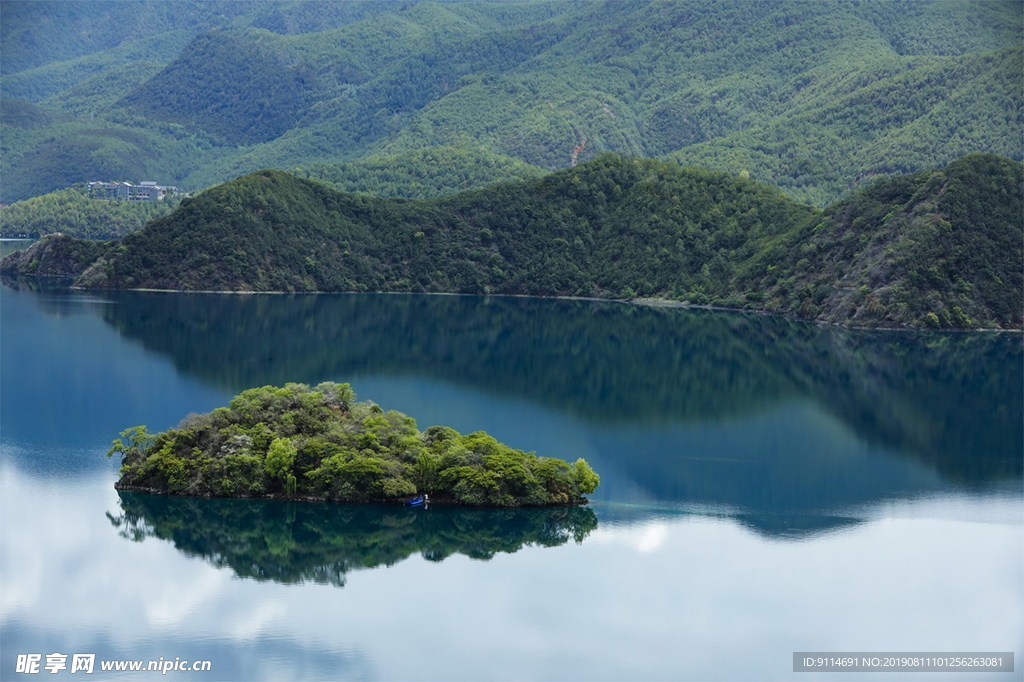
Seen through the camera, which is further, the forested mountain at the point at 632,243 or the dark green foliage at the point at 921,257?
the forested mountain at the point at 632,243

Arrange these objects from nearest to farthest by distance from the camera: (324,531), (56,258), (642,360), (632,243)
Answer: (324,531) < (642,360) < (632,243) < (56,258)

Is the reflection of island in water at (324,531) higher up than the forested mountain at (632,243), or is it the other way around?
the forested mountain at (632,243)

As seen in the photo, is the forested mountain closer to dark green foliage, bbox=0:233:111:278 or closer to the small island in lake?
dark green foliage, bbox=0:233:111:278

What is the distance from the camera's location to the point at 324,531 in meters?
62.9

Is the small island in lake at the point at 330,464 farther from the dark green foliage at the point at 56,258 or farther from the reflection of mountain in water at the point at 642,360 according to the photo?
the dark green foliage at the point at 56,258

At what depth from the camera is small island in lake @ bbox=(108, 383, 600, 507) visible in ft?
216

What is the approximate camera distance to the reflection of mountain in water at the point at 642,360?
9206 centimetres

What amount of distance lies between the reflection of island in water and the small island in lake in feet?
2.45

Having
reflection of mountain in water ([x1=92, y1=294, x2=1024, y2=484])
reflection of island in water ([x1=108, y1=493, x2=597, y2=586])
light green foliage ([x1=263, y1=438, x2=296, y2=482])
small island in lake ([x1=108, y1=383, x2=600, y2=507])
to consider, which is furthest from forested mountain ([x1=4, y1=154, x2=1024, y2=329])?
light green foliage ([x1=263, y1=438, x2=296, y2=482])

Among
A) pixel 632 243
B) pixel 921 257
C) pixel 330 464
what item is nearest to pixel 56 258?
pixel 632 243

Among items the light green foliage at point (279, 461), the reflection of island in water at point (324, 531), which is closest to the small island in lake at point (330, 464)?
the light green foliage at point (279, 461)

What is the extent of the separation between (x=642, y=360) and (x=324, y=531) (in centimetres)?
5541

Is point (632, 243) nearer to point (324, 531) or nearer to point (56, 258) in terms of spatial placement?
point (56, 258)

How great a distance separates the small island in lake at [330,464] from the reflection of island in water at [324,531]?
0.75m
